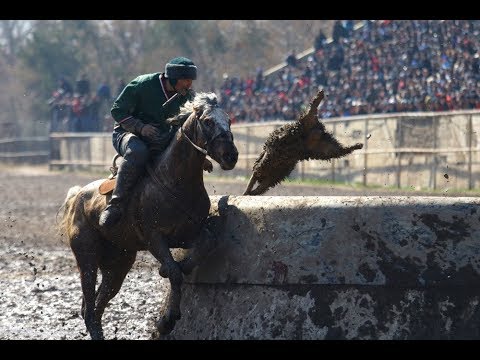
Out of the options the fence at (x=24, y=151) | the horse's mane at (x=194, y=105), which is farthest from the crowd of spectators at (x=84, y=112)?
the horse's mane at (x=194, y=105)

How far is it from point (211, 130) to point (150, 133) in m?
0.99

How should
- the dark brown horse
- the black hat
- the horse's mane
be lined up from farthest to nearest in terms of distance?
the black hat → the horse's mane → the dark brown horse

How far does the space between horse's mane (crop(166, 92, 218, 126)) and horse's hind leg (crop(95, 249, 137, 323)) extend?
139 centimetres

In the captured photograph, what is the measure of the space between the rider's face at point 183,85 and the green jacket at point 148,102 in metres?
0.06

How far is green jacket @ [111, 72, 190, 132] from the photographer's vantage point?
814 cm

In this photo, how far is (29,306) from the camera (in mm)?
9961

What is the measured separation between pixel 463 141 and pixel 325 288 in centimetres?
1231

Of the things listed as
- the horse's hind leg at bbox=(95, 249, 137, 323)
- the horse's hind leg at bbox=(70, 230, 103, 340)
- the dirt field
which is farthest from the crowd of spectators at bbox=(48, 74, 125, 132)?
the horse's hind leg at bbox=(70, 230, 103, 340)

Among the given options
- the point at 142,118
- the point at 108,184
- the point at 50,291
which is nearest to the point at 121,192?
the point at 108,184

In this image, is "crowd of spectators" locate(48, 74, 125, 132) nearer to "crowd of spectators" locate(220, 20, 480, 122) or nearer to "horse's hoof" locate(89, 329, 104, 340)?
"crowd of spectators" locate(220, 20, 480, 122)
